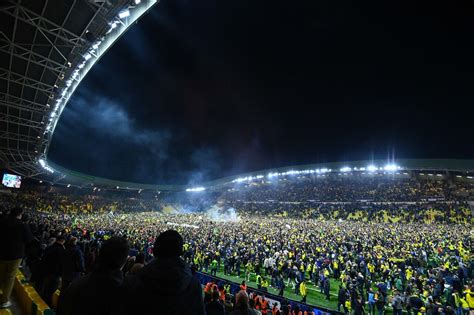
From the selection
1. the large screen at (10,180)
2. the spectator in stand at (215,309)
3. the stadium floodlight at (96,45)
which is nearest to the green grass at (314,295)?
the spectator in stand at (215,309)

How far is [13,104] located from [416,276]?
21.2 meters

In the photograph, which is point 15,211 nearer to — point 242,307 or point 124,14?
point 242,307

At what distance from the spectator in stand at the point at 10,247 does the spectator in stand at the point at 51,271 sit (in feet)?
2.15

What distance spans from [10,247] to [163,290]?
13.0ft

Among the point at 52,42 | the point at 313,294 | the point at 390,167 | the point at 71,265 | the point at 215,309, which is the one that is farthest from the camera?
the point at 390,167

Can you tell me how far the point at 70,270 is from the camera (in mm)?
4875

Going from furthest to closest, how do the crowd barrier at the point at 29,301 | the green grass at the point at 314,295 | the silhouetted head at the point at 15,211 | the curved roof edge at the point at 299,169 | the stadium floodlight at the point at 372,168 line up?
the stadium floodlight at the point at 372,168 → the curved roof edge at the point at 299,169 → the green grass at the point at 314,295 → the silhouetted head at the point at 15,211 → the crowd barrier at the point at 29,301

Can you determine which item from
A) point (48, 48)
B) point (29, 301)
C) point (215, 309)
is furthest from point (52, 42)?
point (215, 309)

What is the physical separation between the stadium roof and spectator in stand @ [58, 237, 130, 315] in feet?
31.0

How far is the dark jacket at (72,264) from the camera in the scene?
15.9 feet

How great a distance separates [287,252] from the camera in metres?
15.8

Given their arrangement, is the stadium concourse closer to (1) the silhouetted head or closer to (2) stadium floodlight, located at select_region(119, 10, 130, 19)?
(1) the silhouetted head

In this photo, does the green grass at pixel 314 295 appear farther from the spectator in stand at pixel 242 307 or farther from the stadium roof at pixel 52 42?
the stadium roof at pixel 52 42

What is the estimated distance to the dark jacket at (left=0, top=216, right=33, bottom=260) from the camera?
4125 millimetres
